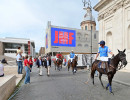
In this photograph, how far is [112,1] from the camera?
520 inches

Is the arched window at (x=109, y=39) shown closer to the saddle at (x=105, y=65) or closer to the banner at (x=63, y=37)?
the saddle at (x=105, y=65)

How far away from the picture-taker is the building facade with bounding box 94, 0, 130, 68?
1150cm

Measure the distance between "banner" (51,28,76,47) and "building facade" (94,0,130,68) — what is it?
112ft

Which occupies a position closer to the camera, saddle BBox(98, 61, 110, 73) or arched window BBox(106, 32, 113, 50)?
saddle BBox(98, 61, 110, 73)

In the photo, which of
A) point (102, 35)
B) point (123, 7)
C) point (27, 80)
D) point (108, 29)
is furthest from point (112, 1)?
point (27, 80)

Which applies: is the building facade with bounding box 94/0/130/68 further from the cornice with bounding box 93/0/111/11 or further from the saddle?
the saddle

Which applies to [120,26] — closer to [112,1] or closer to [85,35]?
[112,1]

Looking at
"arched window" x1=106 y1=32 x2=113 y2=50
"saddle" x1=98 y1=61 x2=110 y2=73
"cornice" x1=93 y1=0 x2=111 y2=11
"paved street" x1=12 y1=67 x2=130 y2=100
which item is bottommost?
"paved street" x1=12 y1=67 x2=130 y2=100

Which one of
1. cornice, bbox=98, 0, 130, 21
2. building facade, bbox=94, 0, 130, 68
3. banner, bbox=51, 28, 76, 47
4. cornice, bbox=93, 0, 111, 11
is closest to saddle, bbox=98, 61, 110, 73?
building facade, bbox=94, 0, 130, 68

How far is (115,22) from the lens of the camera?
42.4 ft

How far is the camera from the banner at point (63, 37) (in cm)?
4838

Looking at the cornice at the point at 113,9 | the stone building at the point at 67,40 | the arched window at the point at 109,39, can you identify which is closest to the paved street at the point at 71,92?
the arched window at the point at 109,39

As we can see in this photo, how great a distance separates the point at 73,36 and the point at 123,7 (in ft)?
136

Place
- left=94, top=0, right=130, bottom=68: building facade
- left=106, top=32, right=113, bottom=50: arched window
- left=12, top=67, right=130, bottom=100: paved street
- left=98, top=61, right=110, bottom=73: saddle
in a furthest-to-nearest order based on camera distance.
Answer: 1. left=106, top=32, right=113, bottom=50: arched window
2. left=94, top=0, right=130, bottom=68: building facade
3. left=98, top=61, right=110, bottom=73: saddle
4. left=12, top=67, right=130, bottom=100: paved street
